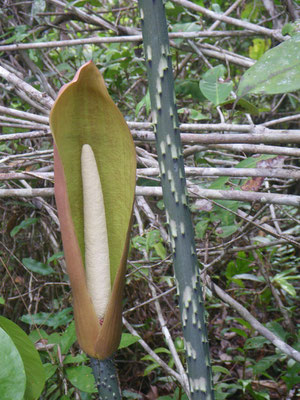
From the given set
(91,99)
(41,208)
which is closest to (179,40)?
(41,208)

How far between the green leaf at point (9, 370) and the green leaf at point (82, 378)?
0.34 metres

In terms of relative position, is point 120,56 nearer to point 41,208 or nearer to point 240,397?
point 41,208

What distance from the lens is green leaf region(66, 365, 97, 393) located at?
2.51 feet

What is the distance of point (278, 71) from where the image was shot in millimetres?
457

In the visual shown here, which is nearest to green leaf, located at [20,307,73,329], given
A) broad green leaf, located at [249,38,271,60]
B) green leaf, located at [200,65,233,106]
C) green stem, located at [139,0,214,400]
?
green leaf, located at [200,65,233,106]

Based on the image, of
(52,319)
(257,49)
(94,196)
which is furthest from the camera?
(257,49)

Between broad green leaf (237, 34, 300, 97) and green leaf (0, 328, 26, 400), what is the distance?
359 millimetres

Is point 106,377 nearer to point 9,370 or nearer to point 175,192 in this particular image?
point 9,370

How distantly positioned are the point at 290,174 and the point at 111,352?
0.35 m

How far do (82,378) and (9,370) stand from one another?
1.23 feet

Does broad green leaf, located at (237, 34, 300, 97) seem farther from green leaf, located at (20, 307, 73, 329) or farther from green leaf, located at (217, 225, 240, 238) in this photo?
green leaf, located at (20, 307, 73, 329)

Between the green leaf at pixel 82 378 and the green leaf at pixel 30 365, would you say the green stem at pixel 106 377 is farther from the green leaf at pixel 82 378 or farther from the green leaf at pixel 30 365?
the green leaf at pixel 82 378

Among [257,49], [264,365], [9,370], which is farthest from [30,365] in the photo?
[257,49]

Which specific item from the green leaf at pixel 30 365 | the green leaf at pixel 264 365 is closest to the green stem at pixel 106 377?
the green leaf at pixel 30 365
